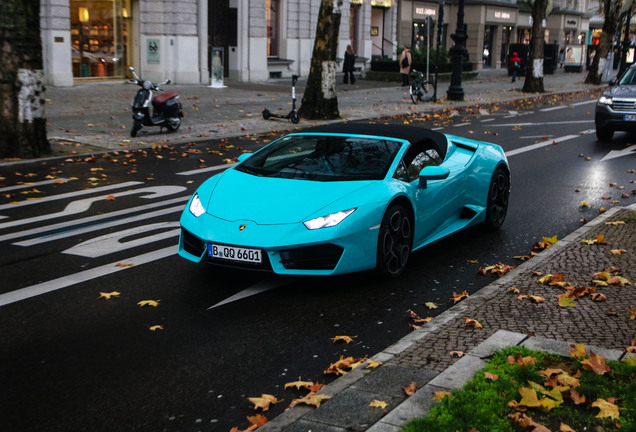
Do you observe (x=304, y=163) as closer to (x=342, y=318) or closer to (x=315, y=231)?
(x=315, y=231)

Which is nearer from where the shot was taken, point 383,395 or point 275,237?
point 383,395

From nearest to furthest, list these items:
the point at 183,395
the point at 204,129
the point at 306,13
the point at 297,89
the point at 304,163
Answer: the point at 183,395 → the point at 304,163 → the point at 204,129 → the point at 297,89 → the point at 306,13

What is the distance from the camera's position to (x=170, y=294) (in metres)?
6.63

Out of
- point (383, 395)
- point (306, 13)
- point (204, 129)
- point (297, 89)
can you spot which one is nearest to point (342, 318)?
point (383, 395)

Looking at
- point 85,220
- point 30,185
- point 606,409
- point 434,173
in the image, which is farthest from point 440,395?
point 30,185

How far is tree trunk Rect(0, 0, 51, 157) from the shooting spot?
13.2 meters

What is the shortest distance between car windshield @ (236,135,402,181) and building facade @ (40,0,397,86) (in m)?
22.2

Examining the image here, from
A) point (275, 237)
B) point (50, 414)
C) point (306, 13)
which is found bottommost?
point (50, 414)

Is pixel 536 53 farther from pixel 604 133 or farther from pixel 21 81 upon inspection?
pixel 21 81

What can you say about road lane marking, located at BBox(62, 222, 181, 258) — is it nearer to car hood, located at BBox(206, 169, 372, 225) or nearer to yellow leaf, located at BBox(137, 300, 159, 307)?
car hood, located at BBox(206, 169, 372, 225)

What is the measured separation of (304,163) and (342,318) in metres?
1.86

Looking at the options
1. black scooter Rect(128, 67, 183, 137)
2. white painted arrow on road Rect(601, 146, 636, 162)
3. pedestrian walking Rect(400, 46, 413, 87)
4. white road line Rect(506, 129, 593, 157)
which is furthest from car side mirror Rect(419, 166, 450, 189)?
pedestrian walking Rect(400, 46, 413, 87)

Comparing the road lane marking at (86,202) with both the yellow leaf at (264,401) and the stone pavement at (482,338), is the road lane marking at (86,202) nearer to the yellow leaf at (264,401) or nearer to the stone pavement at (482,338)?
the stone pavement at (482,338)

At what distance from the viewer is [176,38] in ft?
106
